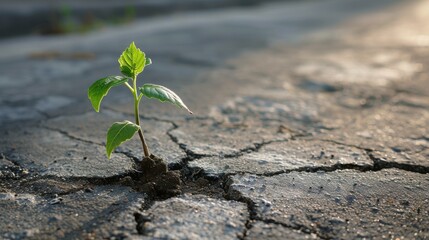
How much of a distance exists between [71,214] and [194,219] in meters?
0.34

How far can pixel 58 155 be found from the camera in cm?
181

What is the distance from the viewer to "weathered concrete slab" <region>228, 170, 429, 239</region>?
134cm

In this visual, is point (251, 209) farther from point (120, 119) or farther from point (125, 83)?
point (120, 119)

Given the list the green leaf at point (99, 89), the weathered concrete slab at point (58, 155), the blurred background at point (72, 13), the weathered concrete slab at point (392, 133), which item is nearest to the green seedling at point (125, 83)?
the green leaf at point (99, 89)

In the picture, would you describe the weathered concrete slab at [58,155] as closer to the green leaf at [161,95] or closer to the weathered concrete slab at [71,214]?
the weathered concrete slab at [71,214]

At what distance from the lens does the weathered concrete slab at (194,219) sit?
50.2 inches

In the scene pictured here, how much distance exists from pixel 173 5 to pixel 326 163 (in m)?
5.64

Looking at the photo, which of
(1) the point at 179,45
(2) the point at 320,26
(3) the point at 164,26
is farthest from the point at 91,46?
(2) the point at 320,26

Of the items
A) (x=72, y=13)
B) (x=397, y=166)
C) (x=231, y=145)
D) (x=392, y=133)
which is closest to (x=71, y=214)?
(x=231, y=145)

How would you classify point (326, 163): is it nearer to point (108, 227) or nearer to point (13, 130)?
point (108, 227)

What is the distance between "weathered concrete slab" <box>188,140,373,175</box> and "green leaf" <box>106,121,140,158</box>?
0.36 metres

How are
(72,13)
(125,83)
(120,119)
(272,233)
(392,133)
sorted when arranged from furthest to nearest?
(72,13)
(120,119)
(392,133)
(125,83)
(272,233)

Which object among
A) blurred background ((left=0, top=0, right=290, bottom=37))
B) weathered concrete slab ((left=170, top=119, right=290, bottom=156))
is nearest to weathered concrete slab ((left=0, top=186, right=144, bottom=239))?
weathered concrete slab ((left=170, top=119, right=290, bottom=156))

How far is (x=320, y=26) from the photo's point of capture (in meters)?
5.33
